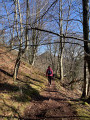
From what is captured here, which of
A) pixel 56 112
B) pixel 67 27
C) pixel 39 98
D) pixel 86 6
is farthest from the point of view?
pixel 67 27

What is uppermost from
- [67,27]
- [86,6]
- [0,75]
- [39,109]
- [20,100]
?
[67,27]

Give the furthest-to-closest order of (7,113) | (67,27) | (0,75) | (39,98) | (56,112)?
(67,27) < (0,75) < (39,98) < (56,112) < (7,113)

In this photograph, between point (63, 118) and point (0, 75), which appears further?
point (0, 75)

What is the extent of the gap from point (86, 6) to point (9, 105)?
5.23 metres

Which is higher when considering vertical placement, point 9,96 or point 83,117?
point 9,96

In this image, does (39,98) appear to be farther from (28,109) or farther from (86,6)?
(86,6)

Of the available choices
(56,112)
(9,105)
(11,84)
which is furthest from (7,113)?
(11,84)

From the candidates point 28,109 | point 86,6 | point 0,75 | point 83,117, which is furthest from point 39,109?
point 86,6

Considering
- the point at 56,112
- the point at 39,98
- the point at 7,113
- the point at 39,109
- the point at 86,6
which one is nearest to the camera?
the point at 7,113

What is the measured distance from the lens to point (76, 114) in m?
3.99

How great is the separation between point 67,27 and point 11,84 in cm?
910

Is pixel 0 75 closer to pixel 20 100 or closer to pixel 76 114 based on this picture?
pixel 20 100

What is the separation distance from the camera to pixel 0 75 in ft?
20.6

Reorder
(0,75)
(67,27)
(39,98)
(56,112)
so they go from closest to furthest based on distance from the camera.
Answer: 1. (56,112)
2. (39,98)
3. (0,75)
4. (67,27)
